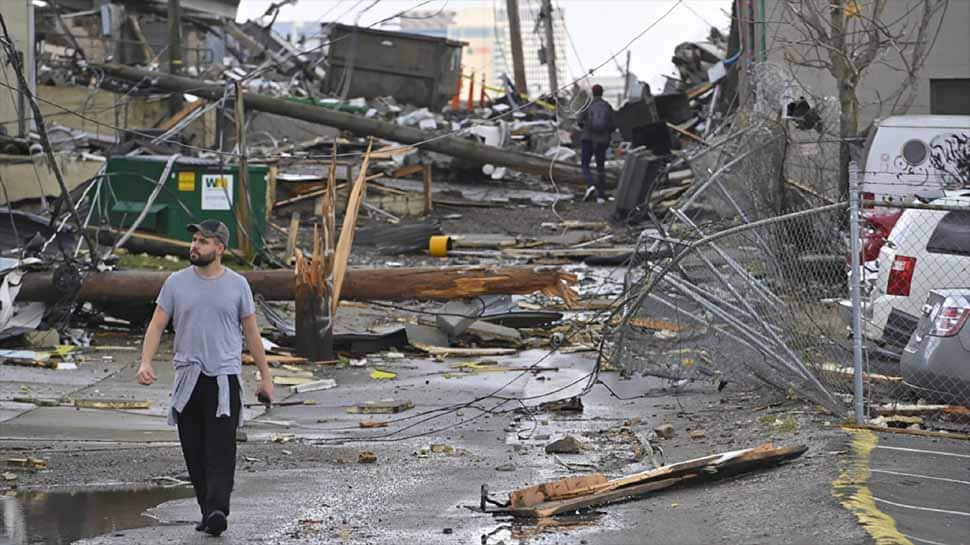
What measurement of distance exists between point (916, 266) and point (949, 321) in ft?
7.33

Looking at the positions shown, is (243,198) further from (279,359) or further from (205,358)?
(205,358)

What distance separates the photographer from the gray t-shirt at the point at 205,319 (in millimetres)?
7797

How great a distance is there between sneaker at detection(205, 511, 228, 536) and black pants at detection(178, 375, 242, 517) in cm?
5

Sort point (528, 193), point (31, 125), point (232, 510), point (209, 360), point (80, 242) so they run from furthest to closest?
point (528, 193), point (31, 125), point (80, 242), point (232, 510), point (209, 360)

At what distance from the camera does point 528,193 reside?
3111 centimetres

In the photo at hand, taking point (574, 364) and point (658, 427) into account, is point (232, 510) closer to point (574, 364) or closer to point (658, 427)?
point (658, 427)

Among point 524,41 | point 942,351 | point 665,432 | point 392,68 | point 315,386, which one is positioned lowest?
point 315,386

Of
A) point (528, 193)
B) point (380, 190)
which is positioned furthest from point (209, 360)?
point (528, 193)

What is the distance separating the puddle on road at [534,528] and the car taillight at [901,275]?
526 centimetres

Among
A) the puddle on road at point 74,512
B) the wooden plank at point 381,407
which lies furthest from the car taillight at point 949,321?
the puddle on road at point 74,512

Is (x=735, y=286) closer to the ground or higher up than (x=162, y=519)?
higher up

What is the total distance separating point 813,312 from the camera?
11.1 m

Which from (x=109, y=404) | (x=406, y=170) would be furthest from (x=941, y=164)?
(x=406, y=170)

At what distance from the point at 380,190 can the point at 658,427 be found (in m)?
17.7
